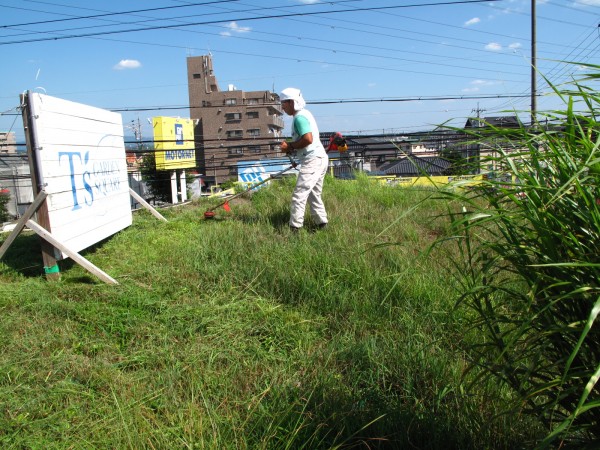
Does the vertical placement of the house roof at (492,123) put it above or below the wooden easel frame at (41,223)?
above


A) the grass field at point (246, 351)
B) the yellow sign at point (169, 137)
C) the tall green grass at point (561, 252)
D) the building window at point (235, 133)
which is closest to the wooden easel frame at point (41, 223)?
the grass field at point (246, 351)

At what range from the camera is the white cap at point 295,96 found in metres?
5.93

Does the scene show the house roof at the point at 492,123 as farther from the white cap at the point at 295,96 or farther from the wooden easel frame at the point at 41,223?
the white cap at the point at 295,96

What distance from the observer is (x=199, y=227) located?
6320mm

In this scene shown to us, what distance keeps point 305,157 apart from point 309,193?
0.47 metres

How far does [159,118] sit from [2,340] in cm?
2226

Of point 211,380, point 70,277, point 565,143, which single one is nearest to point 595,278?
point 565,143

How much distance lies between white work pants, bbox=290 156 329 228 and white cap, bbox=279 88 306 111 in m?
0.69

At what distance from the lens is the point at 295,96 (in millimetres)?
5945

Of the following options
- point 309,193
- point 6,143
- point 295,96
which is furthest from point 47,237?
point 6,143

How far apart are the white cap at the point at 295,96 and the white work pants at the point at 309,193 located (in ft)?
2.25

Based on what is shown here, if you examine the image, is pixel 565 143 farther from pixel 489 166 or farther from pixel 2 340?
pixel 2 340

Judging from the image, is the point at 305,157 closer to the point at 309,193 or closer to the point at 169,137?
the point at 309,193

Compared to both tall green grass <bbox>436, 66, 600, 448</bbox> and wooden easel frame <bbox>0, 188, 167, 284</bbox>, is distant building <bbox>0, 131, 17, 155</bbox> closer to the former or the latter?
wooden easel frame <bbox>0, 188, 167, 284</bbox>
